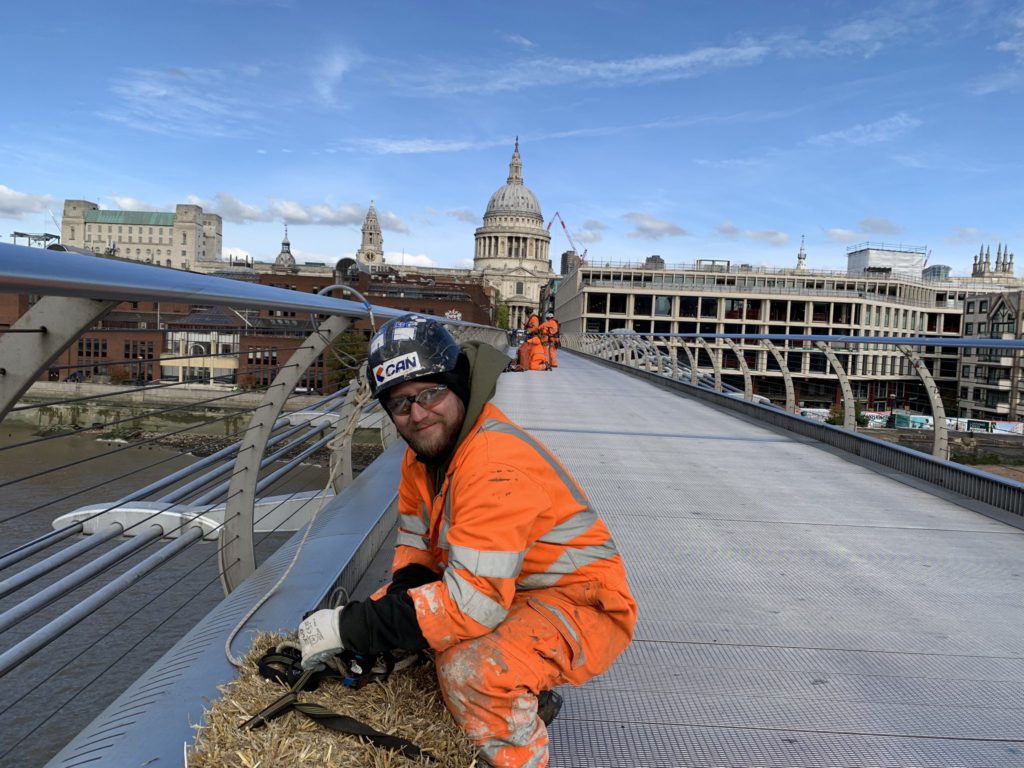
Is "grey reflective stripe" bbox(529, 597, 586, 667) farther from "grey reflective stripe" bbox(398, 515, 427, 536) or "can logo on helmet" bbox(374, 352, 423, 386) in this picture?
"can logo on helmet" bbox(374, 352, 423, 386)

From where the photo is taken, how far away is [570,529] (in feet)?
6.65

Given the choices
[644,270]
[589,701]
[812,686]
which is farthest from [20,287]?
[644,270]

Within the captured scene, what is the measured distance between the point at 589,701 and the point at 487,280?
5299 inches

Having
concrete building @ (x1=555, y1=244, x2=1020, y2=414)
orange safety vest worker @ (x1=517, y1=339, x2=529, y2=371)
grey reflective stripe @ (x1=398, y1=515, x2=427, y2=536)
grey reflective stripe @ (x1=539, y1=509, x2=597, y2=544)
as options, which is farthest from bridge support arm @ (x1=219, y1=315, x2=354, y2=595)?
concrete building @ (x1=555, y1=244, x2=1020, y2=414)

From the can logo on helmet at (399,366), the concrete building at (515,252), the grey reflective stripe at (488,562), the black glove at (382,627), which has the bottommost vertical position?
the black glove at (382,627)

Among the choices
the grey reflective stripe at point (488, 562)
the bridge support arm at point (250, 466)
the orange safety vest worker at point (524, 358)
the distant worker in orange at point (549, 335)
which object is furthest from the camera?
the orange safety vest worker at point (524, 358)

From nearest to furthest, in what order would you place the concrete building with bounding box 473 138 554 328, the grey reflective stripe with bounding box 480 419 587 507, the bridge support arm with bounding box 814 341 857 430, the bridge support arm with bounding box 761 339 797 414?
the grey reflective stripe with bounding box 480 419 587 507 → the bridge support arm with bounding box 814 341 857 430 → the bridge support arm with bounding box 761 339 797 414 → the concrete building with bounding box 473 138 554 328

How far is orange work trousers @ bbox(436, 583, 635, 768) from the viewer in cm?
187

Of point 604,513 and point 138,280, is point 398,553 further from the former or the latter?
point 604,513

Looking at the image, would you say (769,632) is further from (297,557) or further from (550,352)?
(550,352)

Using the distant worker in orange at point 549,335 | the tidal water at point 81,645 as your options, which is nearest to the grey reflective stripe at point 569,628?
the tidal water at point 81,645

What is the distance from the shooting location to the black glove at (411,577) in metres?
2.18

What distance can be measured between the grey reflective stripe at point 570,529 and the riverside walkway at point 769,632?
2.05ft

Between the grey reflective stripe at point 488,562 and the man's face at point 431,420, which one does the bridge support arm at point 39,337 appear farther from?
the grey reflective stripe at point 488,562
